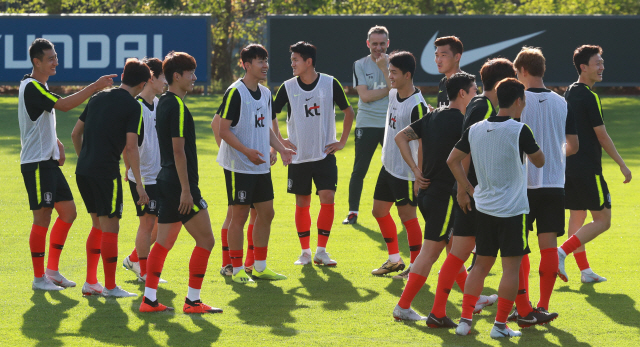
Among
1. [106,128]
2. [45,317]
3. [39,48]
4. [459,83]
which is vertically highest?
[39,48]

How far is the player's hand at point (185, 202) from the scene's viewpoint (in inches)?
218

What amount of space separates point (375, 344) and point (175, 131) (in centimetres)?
204

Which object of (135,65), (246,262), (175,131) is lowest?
(246,262)

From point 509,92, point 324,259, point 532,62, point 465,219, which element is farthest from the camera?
point 324,259

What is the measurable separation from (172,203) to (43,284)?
164 centimetres

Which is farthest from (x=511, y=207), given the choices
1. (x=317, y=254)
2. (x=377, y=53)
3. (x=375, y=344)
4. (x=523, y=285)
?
(x=377, y=53)

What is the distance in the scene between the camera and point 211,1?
29000mm

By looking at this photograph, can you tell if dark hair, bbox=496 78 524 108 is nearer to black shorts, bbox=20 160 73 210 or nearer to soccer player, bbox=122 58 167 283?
soccer player, bbox=122 58 167 283

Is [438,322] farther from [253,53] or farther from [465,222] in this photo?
[253,53]

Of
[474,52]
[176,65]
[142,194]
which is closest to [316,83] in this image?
[176,65]

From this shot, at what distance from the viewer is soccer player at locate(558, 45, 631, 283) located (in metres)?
6.44

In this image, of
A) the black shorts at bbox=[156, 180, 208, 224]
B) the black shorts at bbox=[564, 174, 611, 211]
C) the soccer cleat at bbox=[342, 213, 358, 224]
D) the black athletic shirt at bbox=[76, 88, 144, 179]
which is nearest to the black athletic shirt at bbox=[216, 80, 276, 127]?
the black athletic shirt at bbox=[76, 88, 144, 179]

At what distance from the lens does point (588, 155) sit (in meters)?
6.52

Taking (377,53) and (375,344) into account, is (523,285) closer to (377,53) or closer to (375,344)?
(375,344)
